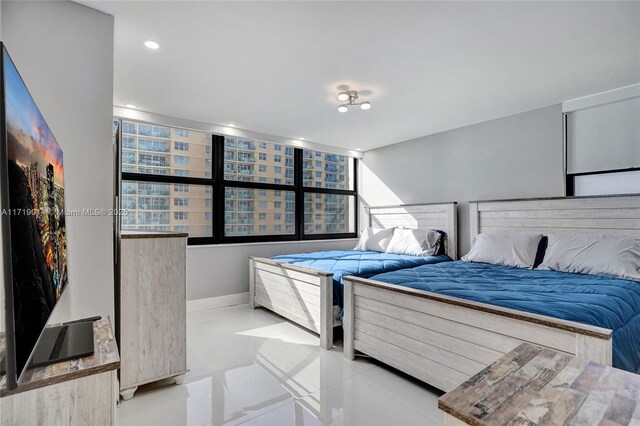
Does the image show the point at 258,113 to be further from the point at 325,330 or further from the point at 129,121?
the point at 325,330

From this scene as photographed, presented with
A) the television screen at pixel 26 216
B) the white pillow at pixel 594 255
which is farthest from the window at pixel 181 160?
the white pillow at pixel 594 255

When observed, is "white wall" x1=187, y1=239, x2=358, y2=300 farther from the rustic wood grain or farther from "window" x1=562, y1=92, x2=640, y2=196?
"window" x1=562, y1=92, x2=640, y2=196

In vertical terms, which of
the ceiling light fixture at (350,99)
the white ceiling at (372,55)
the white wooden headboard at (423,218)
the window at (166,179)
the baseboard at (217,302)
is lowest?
the baseboard at (217,302)

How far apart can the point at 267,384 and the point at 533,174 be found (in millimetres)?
3491

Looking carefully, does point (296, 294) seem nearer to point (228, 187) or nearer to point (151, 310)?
point (151, 310)

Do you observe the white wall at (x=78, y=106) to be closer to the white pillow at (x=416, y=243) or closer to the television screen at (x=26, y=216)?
the television screen at (x=26, y=216)

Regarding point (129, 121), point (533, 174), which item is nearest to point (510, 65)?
point (533, 174)

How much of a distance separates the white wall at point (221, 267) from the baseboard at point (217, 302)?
1.7 inches

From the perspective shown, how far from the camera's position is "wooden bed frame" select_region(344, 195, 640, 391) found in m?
1.59

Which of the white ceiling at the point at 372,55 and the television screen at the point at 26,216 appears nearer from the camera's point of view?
the television screen at the point at 26,216

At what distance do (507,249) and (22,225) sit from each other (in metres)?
3.67

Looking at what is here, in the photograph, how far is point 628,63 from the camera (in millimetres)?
2531

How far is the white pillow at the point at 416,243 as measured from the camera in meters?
4.16

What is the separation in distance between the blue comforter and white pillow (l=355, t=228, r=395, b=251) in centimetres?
162
